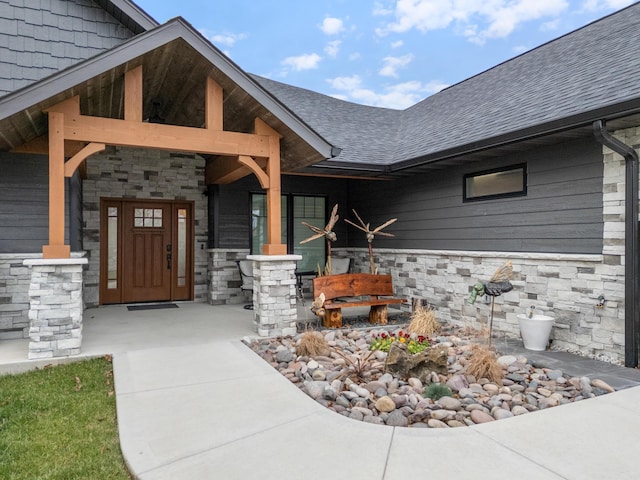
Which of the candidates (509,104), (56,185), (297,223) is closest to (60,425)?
(56,185)

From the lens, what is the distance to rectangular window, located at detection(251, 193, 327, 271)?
8742mm

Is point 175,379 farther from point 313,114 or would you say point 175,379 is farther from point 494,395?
point 313,114

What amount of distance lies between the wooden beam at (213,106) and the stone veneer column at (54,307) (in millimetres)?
2071

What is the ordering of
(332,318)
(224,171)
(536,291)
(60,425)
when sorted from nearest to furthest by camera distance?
(60,425), (536,291), (332,318), (224,171)

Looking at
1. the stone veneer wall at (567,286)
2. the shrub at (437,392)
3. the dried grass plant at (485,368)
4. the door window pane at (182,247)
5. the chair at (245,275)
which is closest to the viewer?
the shrub at (437,392)

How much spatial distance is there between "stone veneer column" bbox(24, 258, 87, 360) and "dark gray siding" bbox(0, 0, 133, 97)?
8.82ft

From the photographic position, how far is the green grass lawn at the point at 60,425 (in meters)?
2.56

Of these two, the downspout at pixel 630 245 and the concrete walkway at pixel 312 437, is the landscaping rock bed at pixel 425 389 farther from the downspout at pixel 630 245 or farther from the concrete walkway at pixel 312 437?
the downspout at pixel 630 245

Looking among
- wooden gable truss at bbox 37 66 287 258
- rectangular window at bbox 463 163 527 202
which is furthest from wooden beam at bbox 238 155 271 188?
rectangular window at bbox 463 163 527 202

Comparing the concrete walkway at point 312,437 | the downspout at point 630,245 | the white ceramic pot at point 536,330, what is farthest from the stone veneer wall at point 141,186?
the downspout at point 630,245

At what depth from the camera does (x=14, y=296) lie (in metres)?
5.65

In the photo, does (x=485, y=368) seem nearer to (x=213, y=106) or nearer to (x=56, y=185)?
(x=213, y=106)

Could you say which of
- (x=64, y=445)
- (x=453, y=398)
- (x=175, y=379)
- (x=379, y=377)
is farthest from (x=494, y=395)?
(x=64, y=445)

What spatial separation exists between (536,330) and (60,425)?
474cm
